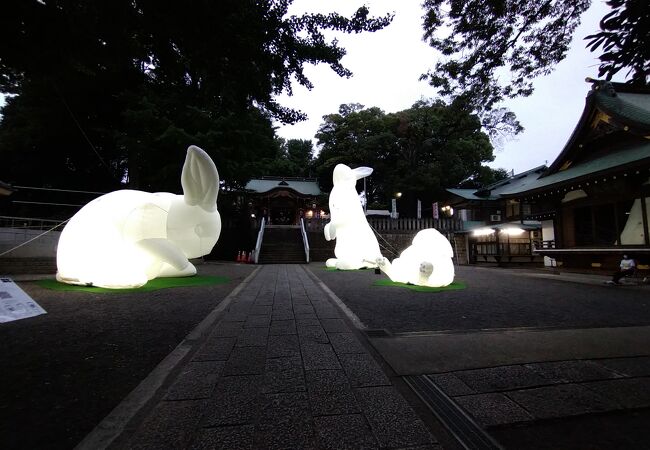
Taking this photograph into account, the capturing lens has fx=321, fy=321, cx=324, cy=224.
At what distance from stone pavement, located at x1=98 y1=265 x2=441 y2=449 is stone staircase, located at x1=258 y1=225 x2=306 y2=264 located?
47.5ft

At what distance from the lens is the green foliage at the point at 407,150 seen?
28656mm

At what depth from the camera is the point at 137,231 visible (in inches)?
282

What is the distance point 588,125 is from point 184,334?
14.5m

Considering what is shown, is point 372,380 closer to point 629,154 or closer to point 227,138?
point 629,154

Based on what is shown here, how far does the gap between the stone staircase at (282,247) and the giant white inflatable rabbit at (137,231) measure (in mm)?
9893

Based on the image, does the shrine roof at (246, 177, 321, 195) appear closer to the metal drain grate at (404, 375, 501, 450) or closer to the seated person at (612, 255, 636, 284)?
the seated person at (612, 255, 636, 284)

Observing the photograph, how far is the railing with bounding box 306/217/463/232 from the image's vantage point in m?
22.2

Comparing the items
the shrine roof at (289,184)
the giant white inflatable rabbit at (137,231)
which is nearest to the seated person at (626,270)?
the giant white inflatable rabbit at (137,231)

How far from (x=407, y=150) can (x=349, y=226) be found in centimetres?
2095

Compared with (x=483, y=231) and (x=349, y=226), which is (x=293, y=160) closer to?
(x=483, y=231)

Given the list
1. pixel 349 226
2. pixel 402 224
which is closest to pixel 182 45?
pixel 349 226

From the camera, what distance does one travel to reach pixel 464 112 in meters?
A: 6.37

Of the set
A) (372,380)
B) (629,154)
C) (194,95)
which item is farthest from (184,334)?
(629,154)

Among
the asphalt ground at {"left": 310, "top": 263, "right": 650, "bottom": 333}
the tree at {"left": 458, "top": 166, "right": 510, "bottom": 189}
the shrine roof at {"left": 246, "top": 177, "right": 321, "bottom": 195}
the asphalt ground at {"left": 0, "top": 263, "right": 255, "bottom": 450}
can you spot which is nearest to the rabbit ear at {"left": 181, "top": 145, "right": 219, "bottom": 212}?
the asphalt ground at {"left": 0, "top": 263, "right": 255, "bottom": 450}
